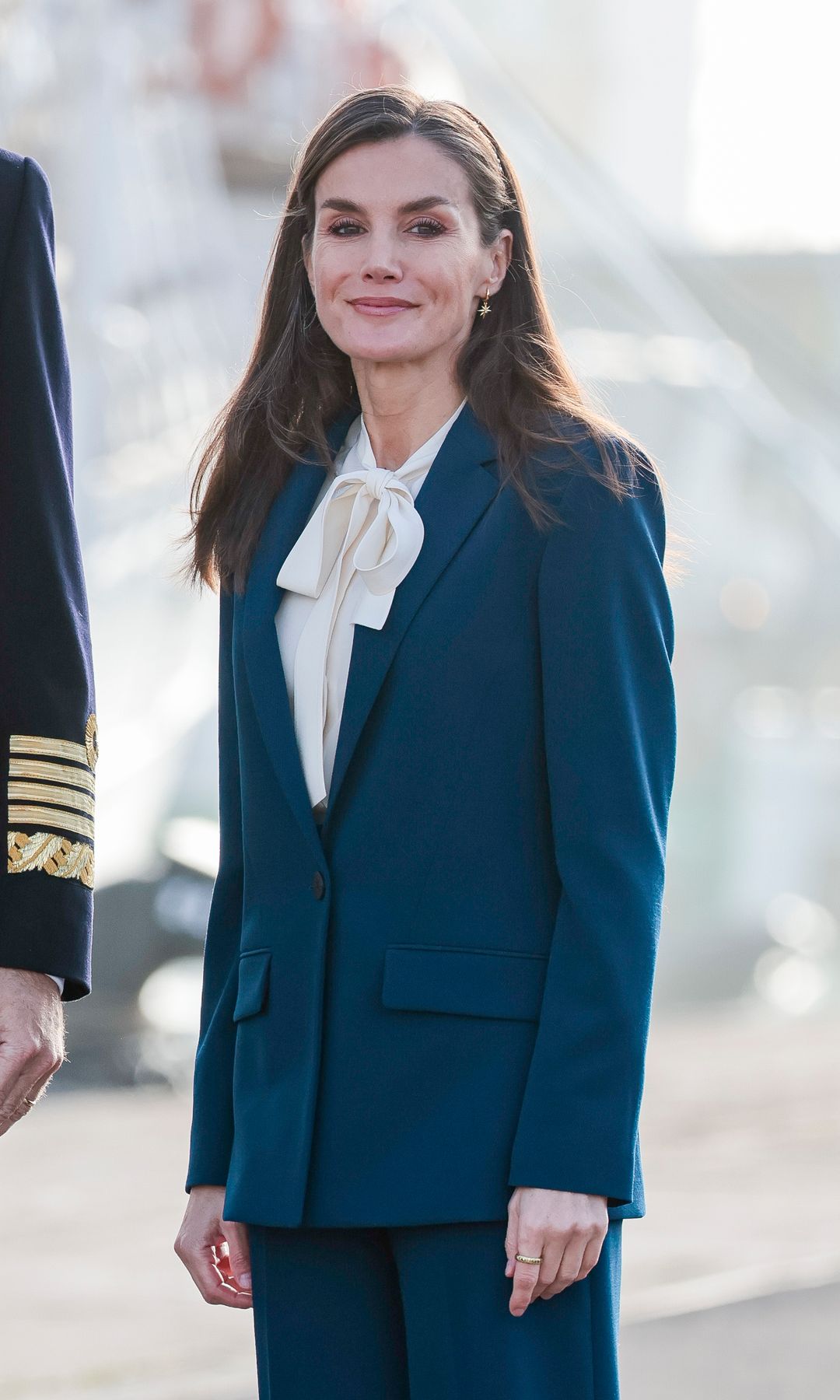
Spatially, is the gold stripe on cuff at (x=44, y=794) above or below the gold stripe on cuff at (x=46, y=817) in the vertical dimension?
above

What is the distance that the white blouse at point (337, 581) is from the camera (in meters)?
1.67

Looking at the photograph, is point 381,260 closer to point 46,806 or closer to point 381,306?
point 381,306

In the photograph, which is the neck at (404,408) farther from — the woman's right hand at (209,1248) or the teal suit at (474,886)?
the woman's right hand at (209,1248)

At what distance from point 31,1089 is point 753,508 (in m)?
14.6

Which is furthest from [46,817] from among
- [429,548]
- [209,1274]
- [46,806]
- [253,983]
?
[209,1274]

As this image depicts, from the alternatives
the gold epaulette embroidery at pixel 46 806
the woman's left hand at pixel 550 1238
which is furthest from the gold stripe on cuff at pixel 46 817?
the woman's left hand at pixel 550 1238

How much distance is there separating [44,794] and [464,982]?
388 millimetres

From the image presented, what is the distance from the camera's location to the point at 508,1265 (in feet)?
5.00

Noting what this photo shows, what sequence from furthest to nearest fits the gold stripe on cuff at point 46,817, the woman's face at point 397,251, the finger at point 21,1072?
the woman's face at point 397,251, the gold stripe on cuff at point 46,817, the finger at point 21,1072

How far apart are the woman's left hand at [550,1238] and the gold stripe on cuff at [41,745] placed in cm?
52

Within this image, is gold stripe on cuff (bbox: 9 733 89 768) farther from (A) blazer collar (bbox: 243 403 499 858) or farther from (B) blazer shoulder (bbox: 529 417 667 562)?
(B) blazer shoulder (bbox: 529 417 667 562)

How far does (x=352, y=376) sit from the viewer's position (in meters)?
1.93

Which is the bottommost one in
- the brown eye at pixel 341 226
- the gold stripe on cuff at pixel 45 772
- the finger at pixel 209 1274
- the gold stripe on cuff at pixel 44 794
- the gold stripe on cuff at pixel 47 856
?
the finger at pixel 209 1274

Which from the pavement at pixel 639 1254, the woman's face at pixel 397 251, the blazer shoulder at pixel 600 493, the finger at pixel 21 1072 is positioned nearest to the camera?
the finger at pixel 21 1072
